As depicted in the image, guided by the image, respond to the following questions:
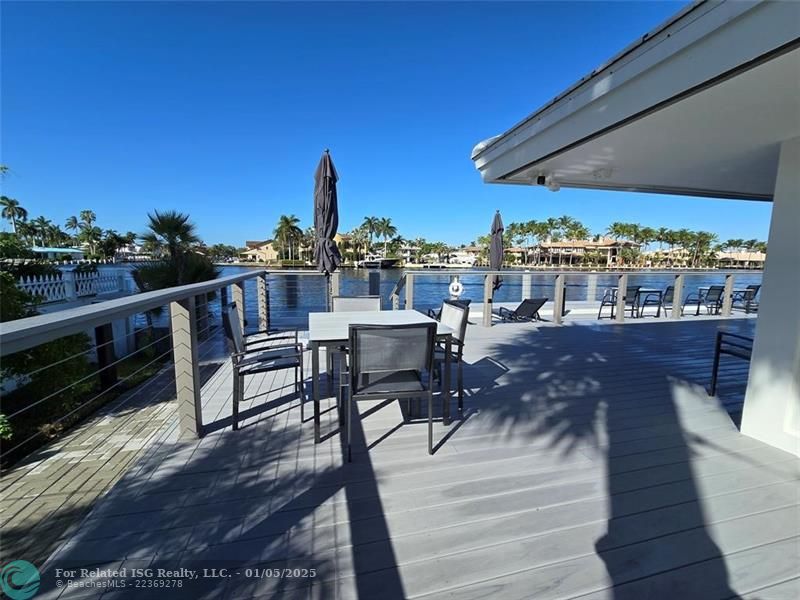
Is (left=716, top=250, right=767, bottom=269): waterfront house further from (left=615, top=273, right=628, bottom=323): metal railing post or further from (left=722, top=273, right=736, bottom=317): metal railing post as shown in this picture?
(left=615, top=273, right=628, bottom=323): metal railing post

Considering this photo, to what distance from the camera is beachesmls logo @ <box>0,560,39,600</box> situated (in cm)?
116

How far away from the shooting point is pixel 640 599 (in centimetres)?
116

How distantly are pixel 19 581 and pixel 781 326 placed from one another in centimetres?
384

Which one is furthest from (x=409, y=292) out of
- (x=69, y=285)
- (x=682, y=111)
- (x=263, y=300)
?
(x=69, y=285)

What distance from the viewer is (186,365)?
2172 mm

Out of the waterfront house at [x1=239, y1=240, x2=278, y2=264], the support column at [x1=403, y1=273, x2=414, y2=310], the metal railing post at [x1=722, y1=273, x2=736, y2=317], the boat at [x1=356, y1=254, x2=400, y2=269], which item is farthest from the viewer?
the waterfront house at [x1=239, y1=240, x2=278, y2=264]

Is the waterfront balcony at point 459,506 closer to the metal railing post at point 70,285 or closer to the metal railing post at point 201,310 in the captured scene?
the metal railing post at point 201,310

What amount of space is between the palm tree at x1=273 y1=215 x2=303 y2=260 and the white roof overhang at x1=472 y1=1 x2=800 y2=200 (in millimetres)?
51194

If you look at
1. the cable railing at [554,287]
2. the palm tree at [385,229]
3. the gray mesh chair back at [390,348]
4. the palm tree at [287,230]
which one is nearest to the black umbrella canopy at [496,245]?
the cable railing at [554,287]

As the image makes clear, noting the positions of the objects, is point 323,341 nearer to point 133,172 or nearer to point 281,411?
point 281,411

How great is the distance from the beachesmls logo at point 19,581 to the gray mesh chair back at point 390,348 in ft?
4.56

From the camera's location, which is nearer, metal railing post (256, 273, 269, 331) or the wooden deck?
the wooden deck

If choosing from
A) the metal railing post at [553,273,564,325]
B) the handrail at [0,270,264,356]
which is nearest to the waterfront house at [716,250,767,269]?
the metal railing post at [553,273,564,325]

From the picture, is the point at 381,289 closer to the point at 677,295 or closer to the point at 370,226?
the point at 677,295
